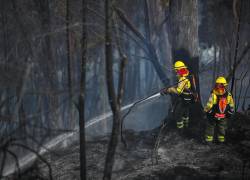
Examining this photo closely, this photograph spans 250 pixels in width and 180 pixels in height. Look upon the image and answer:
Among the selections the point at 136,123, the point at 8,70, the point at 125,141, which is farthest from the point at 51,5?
the point at 136,123

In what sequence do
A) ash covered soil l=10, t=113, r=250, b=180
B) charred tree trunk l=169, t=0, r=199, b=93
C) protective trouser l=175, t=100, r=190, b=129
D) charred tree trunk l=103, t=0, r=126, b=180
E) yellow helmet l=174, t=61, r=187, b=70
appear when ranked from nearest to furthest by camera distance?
1. charred tree trunk l=103, t=0, r=126, b=180
2. ash covered soil l=10, t=113, r=250, b=180
3. yellow helmet l=174, t=61, r=187, b=70
4. protective trouser l=175, t=100, r=190, b=129
5. charred tree trunk l=169, t=0, r=199, b=93

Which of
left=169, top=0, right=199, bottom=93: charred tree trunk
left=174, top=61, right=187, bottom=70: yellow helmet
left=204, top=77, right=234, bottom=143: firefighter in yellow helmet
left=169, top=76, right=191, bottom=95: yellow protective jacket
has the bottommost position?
left=204, top=77, right=234, bottom=143: firefighter in yellow helmet

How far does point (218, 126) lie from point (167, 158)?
135cm

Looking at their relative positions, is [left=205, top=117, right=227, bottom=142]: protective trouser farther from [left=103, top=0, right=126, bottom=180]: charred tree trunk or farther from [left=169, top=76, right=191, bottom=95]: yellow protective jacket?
[left=103, top=0, right=126, bottom=180]: charred tree trunk

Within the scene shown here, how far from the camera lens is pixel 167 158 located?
8.81 metres

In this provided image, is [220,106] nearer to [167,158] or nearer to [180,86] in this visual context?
[180,86]

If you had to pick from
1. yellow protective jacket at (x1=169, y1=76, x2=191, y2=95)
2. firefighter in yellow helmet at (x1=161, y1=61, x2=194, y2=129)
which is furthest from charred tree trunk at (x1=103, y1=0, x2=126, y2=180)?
yellow protective jacket at (x1=169, y1=76, x2=191, y2=95)

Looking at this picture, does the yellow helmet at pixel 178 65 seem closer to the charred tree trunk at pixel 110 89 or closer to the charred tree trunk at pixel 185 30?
the charred tree trunk at pixel 185 30

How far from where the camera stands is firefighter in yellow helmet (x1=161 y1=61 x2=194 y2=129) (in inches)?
367

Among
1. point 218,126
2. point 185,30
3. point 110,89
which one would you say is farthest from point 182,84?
point 110,89

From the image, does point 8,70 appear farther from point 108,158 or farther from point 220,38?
point 220,38

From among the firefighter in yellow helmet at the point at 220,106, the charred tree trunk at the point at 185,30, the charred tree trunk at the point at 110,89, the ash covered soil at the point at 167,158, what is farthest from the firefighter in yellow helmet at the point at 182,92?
the charred tree trunk at the point at 110,89

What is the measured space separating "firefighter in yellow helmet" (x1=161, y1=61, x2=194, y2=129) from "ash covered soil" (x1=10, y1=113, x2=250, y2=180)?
40 cm

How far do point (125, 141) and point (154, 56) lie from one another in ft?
8.15
